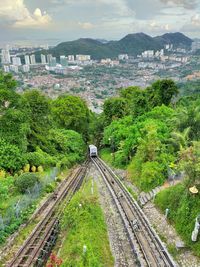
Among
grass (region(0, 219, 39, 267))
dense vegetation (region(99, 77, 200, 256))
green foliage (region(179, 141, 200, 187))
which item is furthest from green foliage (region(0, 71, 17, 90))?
green foliage (region(179, 141, 200, 187))

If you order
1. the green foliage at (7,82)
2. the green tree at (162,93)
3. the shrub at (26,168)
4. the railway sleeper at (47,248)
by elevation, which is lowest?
the railway sleeper at (47,248)

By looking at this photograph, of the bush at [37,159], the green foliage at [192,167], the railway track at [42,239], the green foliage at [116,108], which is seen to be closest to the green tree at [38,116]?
the bush at [37,159]

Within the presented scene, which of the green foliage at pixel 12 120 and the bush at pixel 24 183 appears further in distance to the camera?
the green foliage at pixel 12 120

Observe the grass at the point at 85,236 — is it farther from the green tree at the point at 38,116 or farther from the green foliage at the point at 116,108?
the green foliage at the point at 116,108

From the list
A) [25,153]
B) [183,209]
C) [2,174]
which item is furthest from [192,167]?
[25,153]

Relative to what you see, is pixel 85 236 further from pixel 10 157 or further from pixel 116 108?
pixel 116 108
